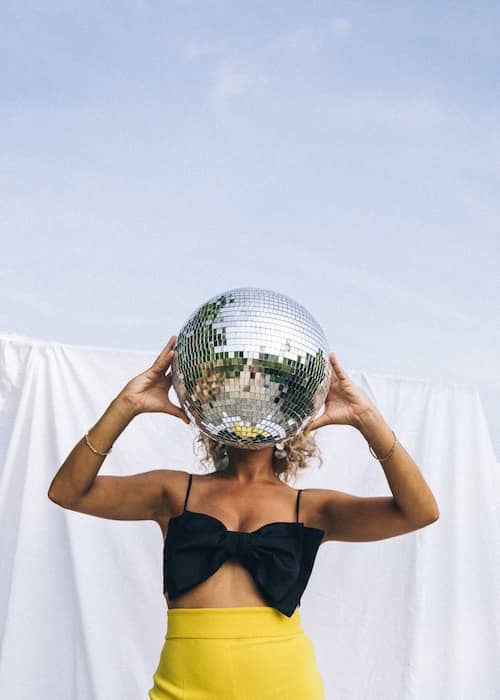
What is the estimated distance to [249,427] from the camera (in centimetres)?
186

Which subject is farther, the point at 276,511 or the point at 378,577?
the point at 378,577

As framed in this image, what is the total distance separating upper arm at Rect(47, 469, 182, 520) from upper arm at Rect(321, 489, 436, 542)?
44cm

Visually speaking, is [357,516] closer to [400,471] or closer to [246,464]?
[400,471]

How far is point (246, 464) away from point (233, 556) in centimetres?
28

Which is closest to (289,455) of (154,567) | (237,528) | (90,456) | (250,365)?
(237,528)

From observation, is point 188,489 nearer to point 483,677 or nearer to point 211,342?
point 211,342

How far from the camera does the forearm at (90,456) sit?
2.24 meters

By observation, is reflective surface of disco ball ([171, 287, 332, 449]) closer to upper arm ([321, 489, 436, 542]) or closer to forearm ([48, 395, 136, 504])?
forearm ([48, 395, 136, 504])

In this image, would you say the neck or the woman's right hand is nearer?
the woman's right hand

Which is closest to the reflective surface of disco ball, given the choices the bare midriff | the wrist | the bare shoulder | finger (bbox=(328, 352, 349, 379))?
finger (bbox=(328, 352, 349, 379))

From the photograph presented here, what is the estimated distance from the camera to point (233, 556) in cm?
224

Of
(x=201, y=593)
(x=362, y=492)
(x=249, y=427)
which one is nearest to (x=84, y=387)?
(x=362, y=492)

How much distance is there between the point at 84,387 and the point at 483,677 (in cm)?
193

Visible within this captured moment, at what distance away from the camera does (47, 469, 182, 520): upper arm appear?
2.38 m
